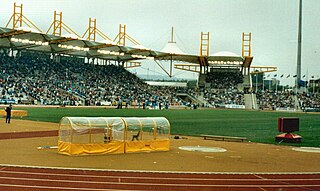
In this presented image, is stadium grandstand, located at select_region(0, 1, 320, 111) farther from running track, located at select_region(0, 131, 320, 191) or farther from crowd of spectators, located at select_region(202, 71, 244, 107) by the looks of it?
running track, located at select_region(0, 131, 320, 191)

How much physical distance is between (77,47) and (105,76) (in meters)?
16.3

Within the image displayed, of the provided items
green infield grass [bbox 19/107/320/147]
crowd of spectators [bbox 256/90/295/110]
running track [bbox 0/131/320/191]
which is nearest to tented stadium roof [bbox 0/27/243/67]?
crowd of spectators [bbox 256/90/295/110]

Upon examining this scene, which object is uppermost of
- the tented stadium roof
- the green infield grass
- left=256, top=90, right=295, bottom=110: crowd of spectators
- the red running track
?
the tented stadium roof

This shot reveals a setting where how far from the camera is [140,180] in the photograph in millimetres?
12586

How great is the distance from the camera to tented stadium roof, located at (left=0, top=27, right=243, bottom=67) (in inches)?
2933

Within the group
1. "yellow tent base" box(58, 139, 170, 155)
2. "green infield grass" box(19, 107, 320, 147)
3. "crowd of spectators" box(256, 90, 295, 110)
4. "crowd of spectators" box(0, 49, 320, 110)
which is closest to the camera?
"yellow tent base" box(58, 139, 170, 155)

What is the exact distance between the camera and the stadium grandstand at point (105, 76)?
250 feet

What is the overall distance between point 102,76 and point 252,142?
73.4 metres

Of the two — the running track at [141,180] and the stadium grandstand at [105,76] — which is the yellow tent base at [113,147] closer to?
the running track at [141,180]

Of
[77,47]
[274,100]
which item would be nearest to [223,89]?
[274,100]

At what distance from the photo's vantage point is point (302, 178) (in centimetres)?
1384

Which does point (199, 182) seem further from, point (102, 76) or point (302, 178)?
point (102, 76)

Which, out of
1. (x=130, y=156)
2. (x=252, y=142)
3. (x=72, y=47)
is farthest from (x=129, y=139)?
(x=72, y=47)

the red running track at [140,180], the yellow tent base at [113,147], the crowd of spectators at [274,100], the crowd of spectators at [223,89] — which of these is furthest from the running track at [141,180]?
the crowd of spectators at [223,89]
